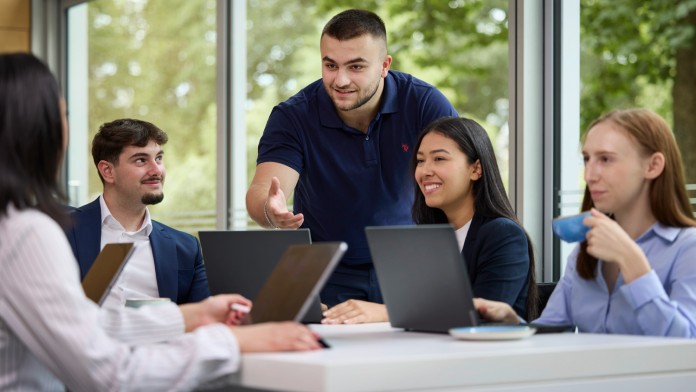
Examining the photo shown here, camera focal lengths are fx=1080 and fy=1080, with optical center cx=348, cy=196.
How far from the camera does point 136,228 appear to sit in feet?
12.9

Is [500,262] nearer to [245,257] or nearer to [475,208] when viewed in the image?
[475,208]

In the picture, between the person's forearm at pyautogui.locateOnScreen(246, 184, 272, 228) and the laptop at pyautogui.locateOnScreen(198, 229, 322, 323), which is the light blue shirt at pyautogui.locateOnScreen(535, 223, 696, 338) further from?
the person's forearm at pyautogui.locateOnScreen(246, 184, 272, 228)

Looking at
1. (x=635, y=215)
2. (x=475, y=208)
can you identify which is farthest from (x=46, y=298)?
(x=475, y=208)

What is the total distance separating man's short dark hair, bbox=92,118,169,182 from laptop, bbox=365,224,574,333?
Result: 1.91 metres

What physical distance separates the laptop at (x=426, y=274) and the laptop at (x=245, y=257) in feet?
1.09

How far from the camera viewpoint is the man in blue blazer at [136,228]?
3.68 meters

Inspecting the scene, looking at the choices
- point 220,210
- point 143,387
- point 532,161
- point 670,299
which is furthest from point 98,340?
point 220,210

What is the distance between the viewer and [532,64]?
4566 mm

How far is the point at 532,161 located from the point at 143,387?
296cm

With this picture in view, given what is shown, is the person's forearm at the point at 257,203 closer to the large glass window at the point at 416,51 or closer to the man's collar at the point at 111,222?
the man's collar at the point at 111,222

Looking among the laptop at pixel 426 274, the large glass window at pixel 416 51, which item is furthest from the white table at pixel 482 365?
the large glass window at pixel 416 51

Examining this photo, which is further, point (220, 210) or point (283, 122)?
point (220, 210)

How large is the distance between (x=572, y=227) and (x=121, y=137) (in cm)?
218

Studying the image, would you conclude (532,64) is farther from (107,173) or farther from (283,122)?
(107,173)
